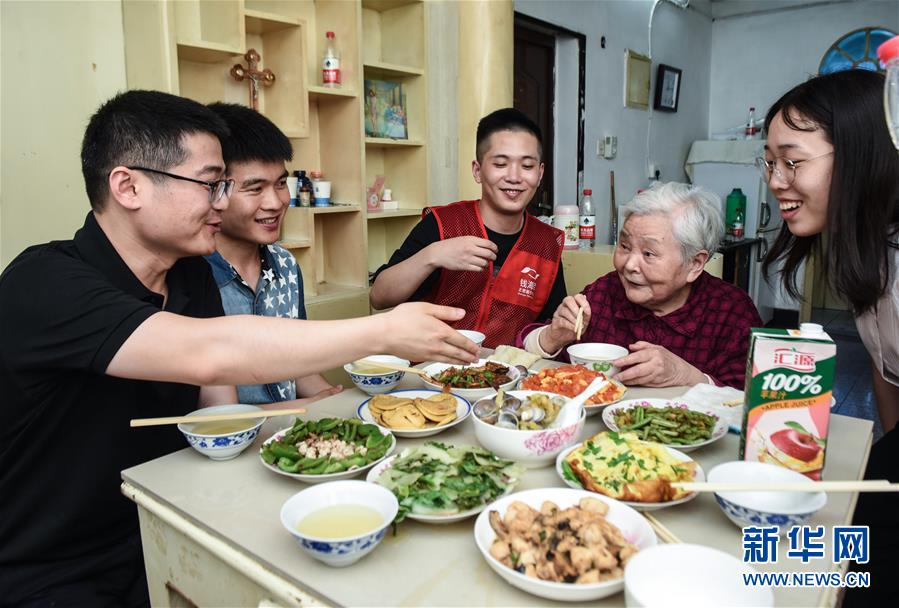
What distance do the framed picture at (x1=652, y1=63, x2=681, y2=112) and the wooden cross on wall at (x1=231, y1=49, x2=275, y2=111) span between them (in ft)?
14.4

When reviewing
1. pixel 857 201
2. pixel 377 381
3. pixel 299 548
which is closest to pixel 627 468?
pixel 299 548

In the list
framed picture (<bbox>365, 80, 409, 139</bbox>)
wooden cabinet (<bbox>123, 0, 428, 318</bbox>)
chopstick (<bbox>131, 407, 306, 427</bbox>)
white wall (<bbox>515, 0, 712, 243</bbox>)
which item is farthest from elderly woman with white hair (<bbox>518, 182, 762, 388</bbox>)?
white wall (<bbox>515, 0, 712, 243</bbox>)

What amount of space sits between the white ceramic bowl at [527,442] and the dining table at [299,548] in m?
0.04

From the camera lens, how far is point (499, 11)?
3770 millimetres

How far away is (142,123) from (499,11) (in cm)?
293

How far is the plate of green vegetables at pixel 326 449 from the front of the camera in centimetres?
114

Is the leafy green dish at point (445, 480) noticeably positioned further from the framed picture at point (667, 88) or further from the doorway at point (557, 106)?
the framed picture at point (667, 88)

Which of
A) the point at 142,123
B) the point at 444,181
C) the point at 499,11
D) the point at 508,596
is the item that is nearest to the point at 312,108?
the point at 444,181

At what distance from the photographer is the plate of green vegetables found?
44.9 inches

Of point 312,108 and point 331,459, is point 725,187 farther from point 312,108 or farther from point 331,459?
point 331,459

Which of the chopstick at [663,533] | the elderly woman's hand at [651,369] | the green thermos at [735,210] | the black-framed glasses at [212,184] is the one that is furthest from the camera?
Result: the green thermos at [735,210]

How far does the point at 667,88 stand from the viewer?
6273 millimetres

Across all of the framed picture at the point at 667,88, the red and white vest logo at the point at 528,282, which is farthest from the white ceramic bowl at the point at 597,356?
the framed picture at the point at 667,88

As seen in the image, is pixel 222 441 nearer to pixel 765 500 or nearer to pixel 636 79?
pixel 765 500
